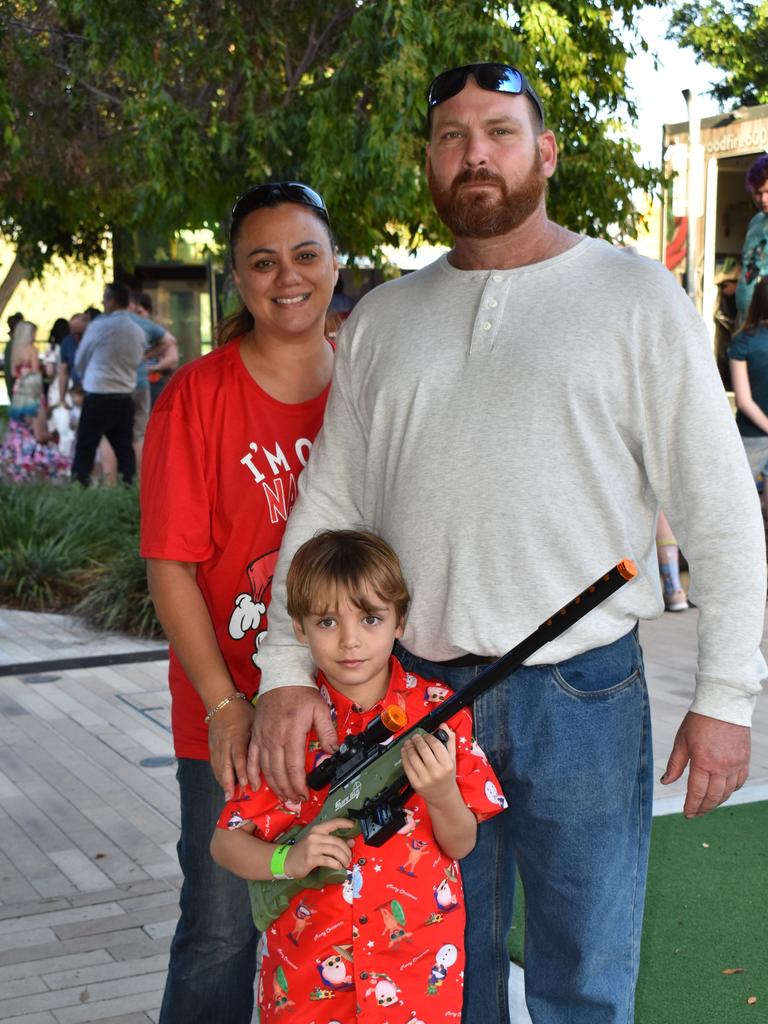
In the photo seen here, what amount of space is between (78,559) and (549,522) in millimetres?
7684

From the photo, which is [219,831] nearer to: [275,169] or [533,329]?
[533,329]

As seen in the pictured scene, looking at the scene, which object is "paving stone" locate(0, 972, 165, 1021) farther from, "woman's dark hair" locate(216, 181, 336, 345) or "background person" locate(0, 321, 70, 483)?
"background person" locate(0, 321, 70, 483)

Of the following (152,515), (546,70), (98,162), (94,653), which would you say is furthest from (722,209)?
(152,515)

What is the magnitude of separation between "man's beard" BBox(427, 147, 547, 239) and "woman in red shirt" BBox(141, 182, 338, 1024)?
50cm

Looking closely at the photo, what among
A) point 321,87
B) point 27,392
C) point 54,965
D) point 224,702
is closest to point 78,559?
point 321,87

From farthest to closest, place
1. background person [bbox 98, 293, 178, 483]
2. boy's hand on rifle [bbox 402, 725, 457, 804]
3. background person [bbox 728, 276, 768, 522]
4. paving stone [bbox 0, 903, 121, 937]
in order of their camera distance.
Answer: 1. background person [bbox 98, 293, 178, 483]
2. background person [bbox 728, 276, 768, 522]
3. paving stone [bbox 0, 903, 121, 937]
4. boy's hand on rifle [bbox 402, 725, 457, 804]

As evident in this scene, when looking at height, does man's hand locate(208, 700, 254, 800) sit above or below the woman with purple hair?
below

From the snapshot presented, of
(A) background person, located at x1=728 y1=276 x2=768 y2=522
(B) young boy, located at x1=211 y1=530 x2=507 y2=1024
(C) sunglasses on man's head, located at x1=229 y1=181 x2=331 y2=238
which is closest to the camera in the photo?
(B) young boy, located at x1=211 y1=530 x2=507 y2=1024

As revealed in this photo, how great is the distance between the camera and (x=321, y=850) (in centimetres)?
230

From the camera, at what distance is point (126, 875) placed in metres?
4.67

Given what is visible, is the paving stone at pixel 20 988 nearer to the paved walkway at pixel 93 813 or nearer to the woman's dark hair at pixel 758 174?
the paved walkway at pixel 93 813

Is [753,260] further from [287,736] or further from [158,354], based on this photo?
[158,354]

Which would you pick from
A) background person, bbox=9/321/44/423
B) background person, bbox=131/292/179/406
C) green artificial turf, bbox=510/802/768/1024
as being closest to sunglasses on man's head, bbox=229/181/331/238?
green artificial turf, bbox=510/802/768/1024

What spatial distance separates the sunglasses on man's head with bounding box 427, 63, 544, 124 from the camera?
251 cm
